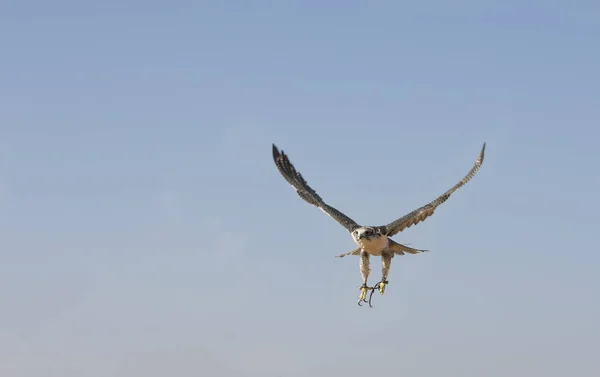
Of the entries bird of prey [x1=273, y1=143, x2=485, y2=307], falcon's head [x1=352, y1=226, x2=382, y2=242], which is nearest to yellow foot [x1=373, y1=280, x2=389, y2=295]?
bird of prey [x1=273, y1=143, x2=485, y2=307]

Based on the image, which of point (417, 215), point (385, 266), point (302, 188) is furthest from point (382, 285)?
point (302, 188)

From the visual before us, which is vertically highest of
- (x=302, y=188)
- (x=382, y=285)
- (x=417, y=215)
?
(x=302, y=188)

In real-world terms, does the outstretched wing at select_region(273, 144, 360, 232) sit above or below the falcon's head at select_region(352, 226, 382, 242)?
above

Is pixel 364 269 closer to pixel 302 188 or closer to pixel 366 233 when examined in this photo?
pixel 366 233

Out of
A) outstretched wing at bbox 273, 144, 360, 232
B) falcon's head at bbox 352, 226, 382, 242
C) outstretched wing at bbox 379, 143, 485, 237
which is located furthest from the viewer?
outstretched wing at bbox 273, 144, 360, 232

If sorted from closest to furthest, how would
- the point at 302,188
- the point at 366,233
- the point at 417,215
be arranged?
the point at 366,233 < the point at 417,215 < the point at 302,188

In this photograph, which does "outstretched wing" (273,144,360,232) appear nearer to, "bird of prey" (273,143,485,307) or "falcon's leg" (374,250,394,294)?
"bird of prey" (273,143,485,307)

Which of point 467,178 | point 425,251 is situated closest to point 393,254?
point 425,251

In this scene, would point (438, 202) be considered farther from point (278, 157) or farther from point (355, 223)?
point (278, 157)

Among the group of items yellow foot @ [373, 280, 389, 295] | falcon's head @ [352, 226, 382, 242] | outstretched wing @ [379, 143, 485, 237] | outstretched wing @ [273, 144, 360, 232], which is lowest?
yellow foot @ [373, 280, 389, 295]

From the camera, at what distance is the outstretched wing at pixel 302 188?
70.9 m

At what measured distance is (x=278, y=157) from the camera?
75500mm

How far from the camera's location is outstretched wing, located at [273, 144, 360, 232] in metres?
70.9

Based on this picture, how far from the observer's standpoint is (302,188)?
7431 cm
